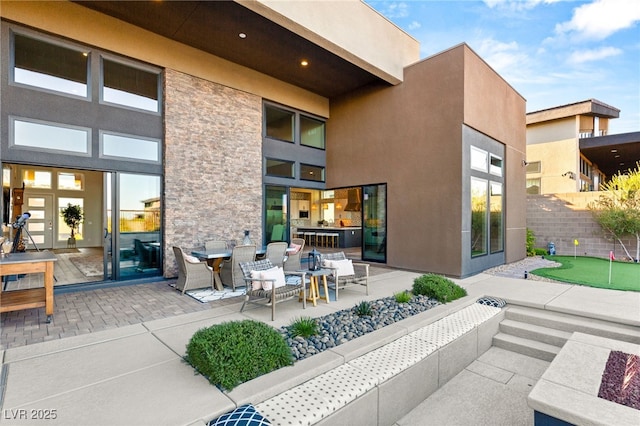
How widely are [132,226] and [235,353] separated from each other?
17.7ft

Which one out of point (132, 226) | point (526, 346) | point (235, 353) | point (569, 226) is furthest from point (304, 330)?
point (569, 226)

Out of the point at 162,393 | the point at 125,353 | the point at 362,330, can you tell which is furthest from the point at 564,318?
the point at 125,353

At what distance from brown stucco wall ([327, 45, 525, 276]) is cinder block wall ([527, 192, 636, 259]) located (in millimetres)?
3513

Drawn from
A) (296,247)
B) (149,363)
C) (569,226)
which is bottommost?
(149,363)

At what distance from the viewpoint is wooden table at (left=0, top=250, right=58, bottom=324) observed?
380 cm

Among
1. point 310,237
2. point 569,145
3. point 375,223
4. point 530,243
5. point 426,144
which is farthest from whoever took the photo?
point 569,145

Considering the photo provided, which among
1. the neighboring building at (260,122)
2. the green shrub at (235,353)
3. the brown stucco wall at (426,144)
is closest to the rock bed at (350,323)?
the green shrub at (235,353)

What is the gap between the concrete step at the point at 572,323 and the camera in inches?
152

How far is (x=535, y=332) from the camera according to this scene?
425 centimetres

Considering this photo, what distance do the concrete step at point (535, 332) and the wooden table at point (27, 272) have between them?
631cm

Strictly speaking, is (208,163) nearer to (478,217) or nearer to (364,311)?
(364,311)

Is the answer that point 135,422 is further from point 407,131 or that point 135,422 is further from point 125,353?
point 407,131

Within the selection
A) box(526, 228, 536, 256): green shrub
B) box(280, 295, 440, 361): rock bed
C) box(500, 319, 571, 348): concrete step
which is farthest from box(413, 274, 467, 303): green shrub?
box(526, 228, 536, 256): green shrub

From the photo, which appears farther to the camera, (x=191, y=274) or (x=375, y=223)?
(x=375, y=223)
